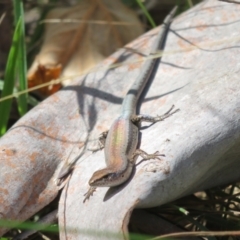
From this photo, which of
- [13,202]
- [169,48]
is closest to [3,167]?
[13,202]

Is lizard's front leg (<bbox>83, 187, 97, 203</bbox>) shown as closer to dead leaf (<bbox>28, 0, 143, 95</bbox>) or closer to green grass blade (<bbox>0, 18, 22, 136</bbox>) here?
green grass blade (<bbox>0, 18, 22, 136</bbox>)

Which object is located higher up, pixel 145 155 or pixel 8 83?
pixel 8 83

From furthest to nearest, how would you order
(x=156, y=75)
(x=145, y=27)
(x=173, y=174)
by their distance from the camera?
(x=145, y=27), (x=156, y=75), (x=173, y=174)

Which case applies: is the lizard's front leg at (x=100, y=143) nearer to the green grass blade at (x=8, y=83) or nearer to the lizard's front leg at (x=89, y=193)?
the lizard's front leg at (x=89, y=193)

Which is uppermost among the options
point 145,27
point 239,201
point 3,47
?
point 3,47

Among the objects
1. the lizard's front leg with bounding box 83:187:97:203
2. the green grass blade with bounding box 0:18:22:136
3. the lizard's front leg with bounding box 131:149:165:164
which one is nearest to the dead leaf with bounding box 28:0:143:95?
the green grass blade with bounding box 0:18:22:136

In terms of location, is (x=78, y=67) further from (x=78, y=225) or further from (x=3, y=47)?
(x=78, y=225)

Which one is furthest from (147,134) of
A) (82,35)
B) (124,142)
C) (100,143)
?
(82,35)

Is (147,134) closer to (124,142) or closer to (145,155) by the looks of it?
(124,142)
